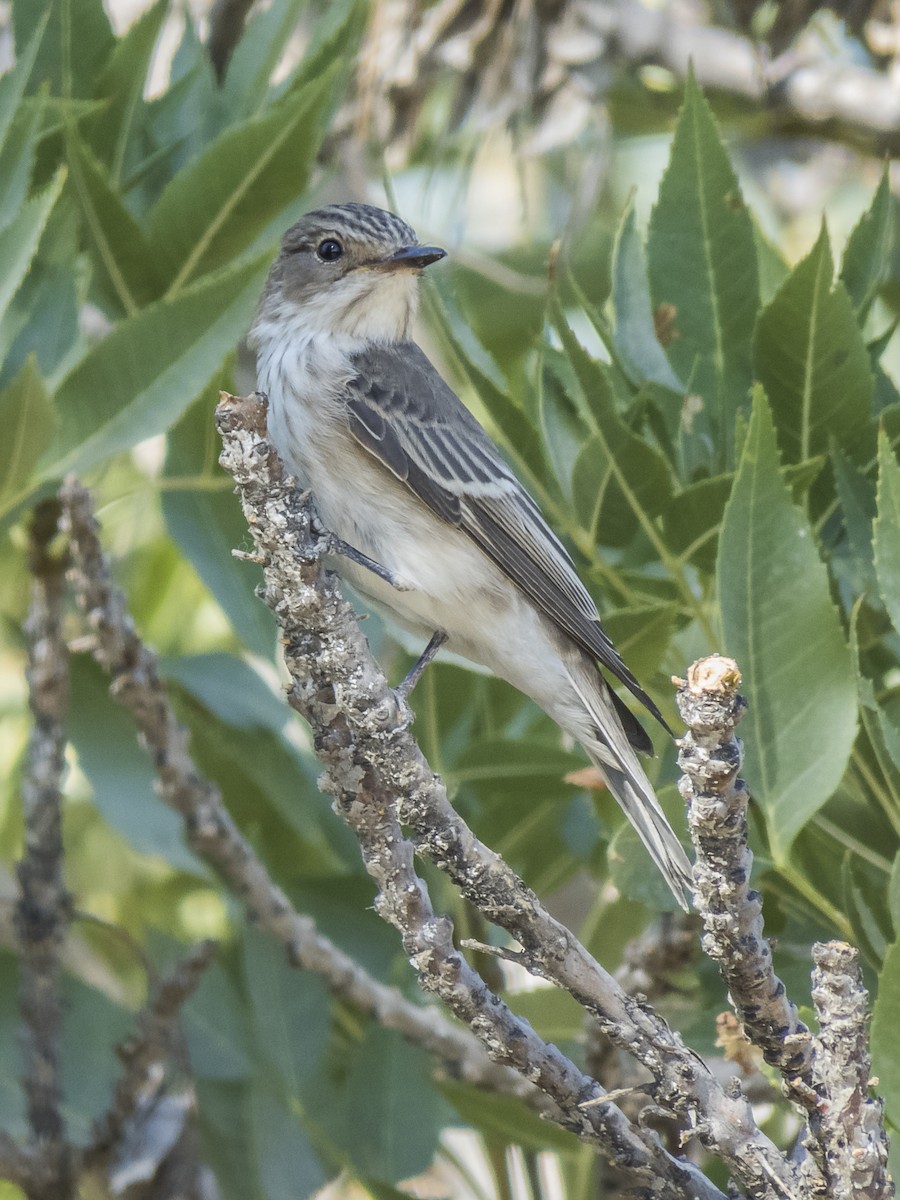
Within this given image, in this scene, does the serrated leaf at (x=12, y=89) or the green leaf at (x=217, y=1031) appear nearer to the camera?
the serrated leaf at (x=12, y=89)

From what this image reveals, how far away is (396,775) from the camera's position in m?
2.36

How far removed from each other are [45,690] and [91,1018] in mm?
906

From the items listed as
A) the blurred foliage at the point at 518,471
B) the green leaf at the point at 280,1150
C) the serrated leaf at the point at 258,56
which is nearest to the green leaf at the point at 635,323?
the blurred foliage at the point at 518,471

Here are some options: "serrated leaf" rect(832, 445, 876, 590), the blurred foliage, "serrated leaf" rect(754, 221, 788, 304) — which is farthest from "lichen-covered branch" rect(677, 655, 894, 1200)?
"serrated leaf" rect(754, 221, 788, 304)

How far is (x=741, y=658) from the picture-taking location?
2.79 metres

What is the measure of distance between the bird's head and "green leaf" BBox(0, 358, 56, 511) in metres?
0.93

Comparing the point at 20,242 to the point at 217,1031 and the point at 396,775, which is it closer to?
the point at 396,775

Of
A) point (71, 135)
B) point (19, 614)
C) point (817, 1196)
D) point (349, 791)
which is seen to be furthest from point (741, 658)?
point (19, 614)

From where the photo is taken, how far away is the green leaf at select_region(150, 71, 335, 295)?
12.1ft

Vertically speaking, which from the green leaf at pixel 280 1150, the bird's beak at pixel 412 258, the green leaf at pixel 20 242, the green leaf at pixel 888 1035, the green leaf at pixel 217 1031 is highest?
the green leaf at pixel 20 242

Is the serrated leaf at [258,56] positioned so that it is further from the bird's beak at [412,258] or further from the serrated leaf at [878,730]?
the serrated leaf at [878,730]

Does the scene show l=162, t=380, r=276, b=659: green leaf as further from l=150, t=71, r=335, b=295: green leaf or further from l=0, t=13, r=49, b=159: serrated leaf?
l=0, t=13, r=49, b=159: serrated leaf

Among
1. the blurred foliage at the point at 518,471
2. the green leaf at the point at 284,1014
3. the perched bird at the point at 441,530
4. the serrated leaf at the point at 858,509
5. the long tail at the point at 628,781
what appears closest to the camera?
the blurred foliage at the point at 518,471

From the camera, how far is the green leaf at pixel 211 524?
148 inches
